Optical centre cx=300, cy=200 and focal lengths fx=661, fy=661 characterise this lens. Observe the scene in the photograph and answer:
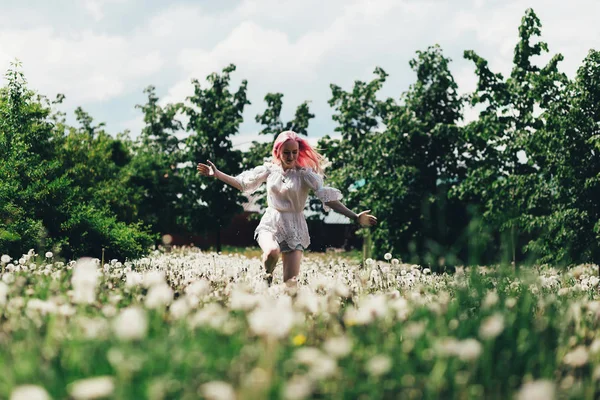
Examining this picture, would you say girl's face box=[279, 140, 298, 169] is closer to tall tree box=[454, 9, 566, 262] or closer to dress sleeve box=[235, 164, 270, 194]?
dress sleeve box=[235, 164, 270, 194]

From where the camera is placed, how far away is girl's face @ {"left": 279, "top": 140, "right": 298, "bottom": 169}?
7680mm

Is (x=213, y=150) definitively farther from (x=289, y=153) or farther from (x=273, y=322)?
(x=273, y=322)

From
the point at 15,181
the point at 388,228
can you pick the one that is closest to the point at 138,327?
the point at 15,181

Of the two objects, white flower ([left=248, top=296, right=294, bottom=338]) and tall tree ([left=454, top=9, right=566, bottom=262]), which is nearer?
white flower ([left=248, top=296, right=294, bottom=338])

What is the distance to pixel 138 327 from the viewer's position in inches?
96.4

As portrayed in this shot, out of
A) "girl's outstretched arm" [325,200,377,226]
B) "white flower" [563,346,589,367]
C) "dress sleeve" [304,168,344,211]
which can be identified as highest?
"dress sleeve" [304,168,344,211]

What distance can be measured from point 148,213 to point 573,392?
2993cm

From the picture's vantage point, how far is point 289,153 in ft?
25.2

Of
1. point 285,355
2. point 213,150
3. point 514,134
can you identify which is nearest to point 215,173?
point 285,355

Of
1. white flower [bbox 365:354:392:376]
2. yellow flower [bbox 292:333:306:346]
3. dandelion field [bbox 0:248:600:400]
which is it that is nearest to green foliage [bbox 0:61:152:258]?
dandelion field [bbox 0:248:600:400]

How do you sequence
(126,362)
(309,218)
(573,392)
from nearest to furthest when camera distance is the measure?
(126,362)
(573,392)
(309,218)

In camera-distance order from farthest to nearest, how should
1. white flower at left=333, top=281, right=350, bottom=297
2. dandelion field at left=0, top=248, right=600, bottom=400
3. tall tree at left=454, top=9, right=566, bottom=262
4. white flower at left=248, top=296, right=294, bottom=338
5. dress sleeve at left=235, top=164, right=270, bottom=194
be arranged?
1. tall tree at left=454, top=9, right=566, bottom=262
2. dress sleeve at left=235, top=164, right=270, bottom=194
3. white flower at left=333, top=281, right=350, bottom=297
4. white flower at left=248, top=296, right=294, bottom=338
5. dandelion field at left=0, top=248, right=600, bottom=400

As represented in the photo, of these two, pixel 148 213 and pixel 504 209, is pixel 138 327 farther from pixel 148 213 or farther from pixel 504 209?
pixel 148 213

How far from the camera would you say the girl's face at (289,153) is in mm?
7680
